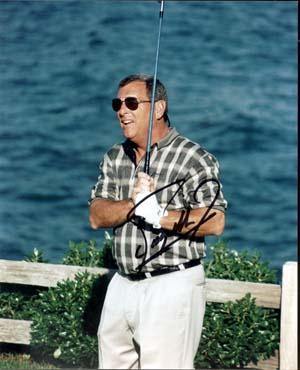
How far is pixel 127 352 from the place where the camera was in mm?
4586

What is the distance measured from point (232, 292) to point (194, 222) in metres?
1.85

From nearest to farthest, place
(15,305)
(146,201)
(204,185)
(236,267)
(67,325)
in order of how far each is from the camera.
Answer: (146,201) < (204,185) < (67,325) < (236,267) < (15,305)

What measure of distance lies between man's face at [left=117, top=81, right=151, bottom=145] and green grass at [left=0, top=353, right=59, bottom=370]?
2.35m

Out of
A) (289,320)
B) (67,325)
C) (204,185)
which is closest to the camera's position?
(204,185)

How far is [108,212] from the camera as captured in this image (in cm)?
453

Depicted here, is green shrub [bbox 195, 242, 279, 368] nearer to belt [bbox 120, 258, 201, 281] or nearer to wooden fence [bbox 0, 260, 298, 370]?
wooden fence [bbox 0, 260, 298, 370]

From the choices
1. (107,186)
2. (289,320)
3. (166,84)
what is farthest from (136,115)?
(166,84)

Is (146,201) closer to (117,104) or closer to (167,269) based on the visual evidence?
→ (167,269)

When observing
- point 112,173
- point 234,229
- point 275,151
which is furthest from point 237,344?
point 275,151

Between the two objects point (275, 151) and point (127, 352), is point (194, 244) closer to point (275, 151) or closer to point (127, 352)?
point (127, 352)

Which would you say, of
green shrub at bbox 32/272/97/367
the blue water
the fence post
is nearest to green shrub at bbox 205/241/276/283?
Answer: the fence post

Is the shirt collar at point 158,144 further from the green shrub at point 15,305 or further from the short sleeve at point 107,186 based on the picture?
the green shrub at point 15,305

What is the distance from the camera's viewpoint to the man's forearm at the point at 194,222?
4.30 meters

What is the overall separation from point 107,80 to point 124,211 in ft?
32.4
